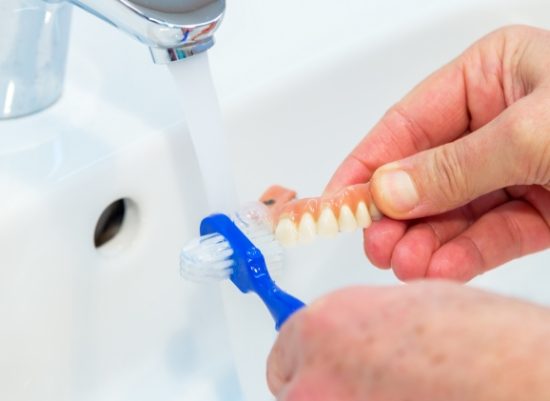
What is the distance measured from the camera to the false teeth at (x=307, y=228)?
415mm

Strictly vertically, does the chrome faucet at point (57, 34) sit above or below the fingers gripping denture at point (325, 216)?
above

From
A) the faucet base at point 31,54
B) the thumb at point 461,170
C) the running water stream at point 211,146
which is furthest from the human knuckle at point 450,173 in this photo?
the faucet base at point 31,54

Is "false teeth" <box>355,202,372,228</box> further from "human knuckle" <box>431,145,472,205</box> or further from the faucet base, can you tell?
the faucet base

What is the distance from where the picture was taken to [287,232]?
418mm

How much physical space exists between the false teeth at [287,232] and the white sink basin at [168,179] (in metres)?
0.09

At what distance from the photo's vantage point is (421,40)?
60 centimetres

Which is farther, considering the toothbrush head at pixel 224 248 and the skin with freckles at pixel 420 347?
the toothbrush head at pixel 224 248

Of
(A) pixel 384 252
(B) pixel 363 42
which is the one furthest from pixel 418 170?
(B) pixel 363 42

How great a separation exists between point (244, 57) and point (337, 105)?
0.24 feet

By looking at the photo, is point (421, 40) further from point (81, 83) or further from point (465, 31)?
point (81, 83)

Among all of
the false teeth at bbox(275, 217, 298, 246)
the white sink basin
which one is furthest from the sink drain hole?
the false teeth at bbox(275, 217, 298, 246)

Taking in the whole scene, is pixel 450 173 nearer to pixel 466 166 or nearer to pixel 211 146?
pixel 466 166

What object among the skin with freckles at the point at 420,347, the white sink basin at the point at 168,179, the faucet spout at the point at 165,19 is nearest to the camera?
the skin with freckles at the point at 420,347

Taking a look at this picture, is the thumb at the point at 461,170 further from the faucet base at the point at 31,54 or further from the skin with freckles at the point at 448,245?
the faucet base at the point at 31,54
